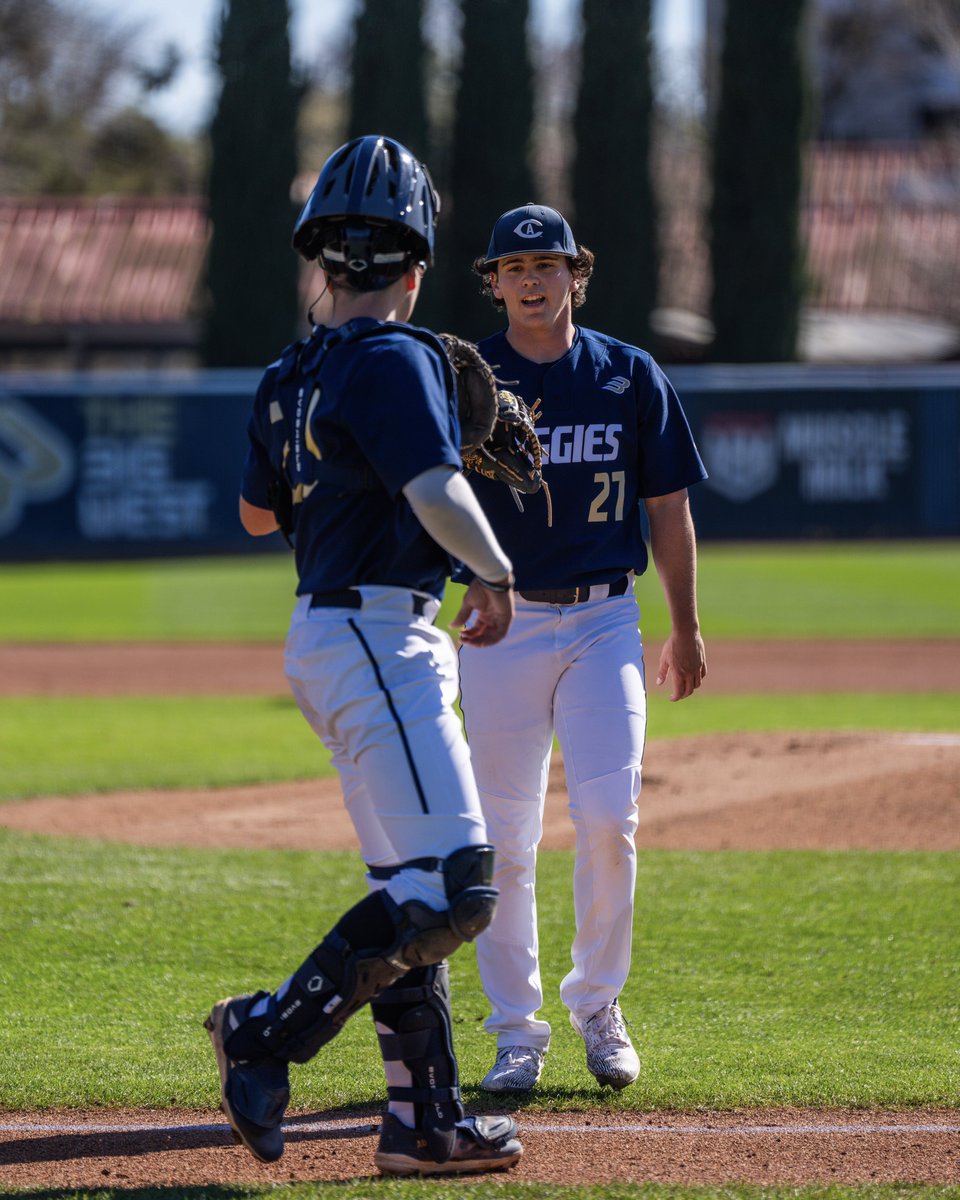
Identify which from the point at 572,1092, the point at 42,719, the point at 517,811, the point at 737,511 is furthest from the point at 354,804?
the point at 737,511

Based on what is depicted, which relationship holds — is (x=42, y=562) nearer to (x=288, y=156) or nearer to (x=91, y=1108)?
(x=288, y=156)

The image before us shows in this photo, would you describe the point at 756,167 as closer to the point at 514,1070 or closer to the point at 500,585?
the point at 514,1070

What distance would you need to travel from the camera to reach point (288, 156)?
28.2 meters

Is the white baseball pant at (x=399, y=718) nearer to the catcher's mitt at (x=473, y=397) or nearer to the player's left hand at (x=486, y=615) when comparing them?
the player's left hand at (x=486, y=615)

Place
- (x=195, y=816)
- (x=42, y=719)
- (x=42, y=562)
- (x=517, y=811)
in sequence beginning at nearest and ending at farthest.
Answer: (x=517, y=811) < (x=195, y=816) < (x=42, y=719) < (x=42, y=562)

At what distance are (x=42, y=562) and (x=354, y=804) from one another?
20.8 metres

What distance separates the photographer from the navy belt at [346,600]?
316 cm

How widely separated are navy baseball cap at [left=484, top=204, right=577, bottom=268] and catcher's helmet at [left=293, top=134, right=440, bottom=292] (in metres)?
0.77

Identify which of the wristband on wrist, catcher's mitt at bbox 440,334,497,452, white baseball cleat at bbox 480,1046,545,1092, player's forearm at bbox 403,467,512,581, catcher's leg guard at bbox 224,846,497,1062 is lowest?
white baseball cleat at bbox 480,1046,545,1092

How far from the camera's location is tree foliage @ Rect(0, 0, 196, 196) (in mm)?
39156

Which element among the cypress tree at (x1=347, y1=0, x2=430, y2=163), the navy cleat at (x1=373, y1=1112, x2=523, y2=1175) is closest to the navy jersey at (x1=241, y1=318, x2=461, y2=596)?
the navy cleat at (x1=373, y1=1112, x2=523, y2=1175)

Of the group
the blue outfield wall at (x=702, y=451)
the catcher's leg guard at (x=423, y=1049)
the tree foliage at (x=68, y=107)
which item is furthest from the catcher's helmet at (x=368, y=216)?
the tree foliage at (x=68, y=107)

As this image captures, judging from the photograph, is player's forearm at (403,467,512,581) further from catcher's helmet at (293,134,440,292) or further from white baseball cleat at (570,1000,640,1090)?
white baseball cleat at (570,1000,640,1090)

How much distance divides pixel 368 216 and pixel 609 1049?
6.81ft
